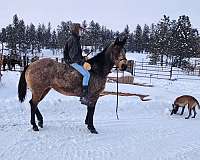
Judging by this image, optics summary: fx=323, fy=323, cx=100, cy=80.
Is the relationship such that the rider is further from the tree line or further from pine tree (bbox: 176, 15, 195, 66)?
pine tree (bbox: 176, 15, 195, 66)

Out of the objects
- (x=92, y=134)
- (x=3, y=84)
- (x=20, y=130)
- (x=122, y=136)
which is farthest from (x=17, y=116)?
(x=3, y=84)

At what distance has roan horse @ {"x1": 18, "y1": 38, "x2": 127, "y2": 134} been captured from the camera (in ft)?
23.2

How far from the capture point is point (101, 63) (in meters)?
7.28

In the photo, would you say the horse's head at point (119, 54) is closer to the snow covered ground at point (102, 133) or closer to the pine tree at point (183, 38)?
the snow covered ground at point (102, 133)

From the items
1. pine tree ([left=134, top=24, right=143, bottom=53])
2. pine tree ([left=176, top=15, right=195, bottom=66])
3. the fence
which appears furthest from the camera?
pine tree ([left=134, top=24, right=143, bottom=53])

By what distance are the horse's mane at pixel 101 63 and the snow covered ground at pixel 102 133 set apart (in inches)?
55.4

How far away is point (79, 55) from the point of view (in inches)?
282

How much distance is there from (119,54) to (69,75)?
1.20 m

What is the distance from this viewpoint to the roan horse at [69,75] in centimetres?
709

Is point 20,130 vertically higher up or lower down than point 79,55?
lower down

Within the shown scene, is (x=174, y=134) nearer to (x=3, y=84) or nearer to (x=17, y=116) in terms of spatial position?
(x=17, y=116)

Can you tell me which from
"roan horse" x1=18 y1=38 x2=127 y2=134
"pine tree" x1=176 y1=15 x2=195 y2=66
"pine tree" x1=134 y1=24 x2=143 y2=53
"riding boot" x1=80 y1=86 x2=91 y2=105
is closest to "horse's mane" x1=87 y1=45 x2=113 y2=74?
"roan horse" x1=18 y1=38 x2=127 y2=134

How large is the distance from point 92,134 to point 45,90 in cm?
147

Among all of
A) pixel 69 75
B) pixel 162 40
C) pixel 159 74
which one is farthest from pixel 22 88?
pixel 162 40
